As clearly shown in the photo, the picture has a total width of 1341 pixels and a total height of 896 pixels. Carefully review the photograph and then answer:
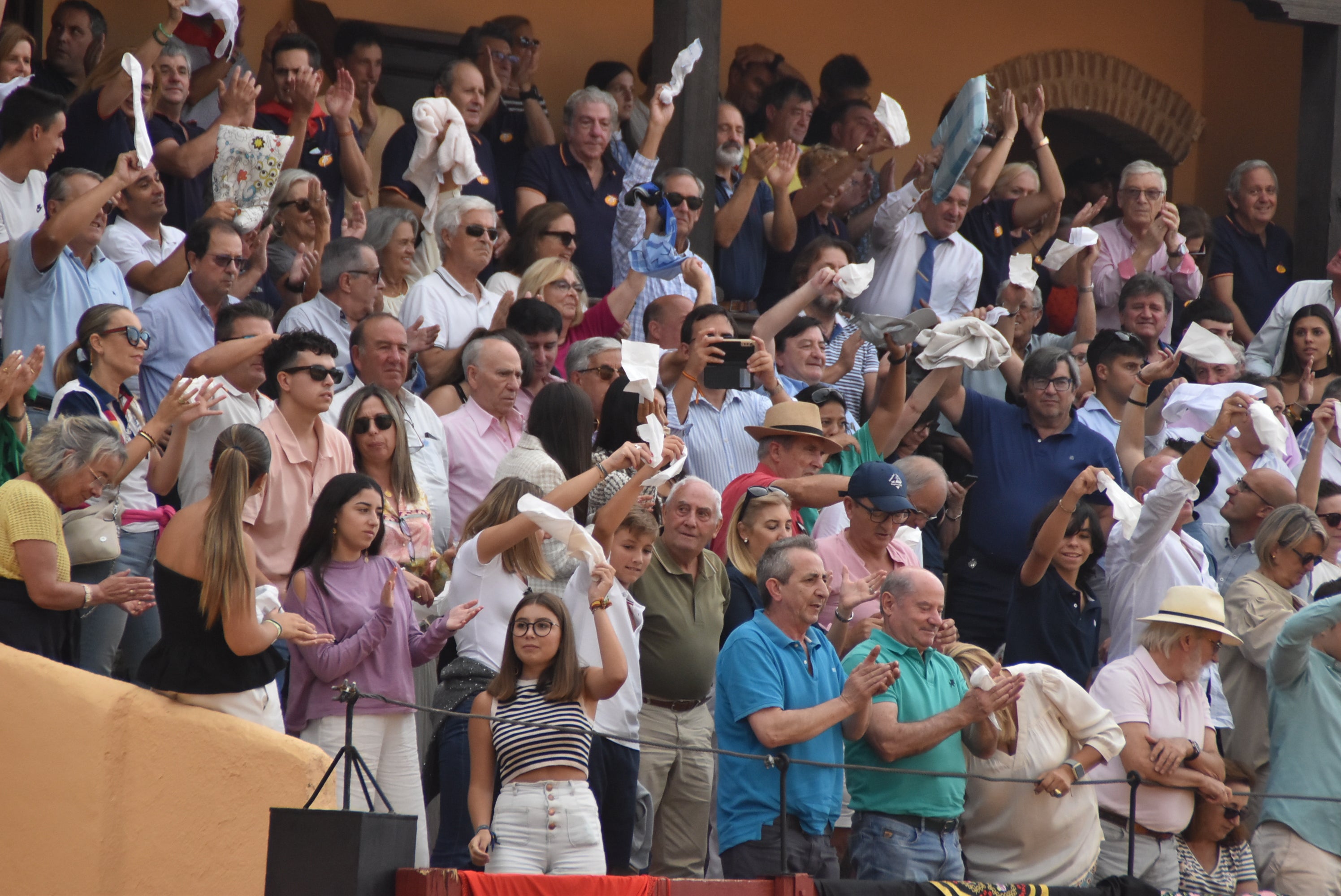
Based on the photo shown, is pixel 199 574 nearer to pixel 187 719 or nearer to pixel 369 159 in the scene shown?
pixel 187 719

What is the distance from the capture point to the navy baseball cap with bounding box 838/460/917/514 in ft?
19.9

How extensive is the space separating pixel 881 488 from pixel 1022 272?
2.98m

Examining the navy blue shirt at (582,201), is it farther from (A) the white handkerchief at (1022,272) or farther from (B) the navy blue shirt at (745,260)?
(A) the white handkerchief at (1022,272)

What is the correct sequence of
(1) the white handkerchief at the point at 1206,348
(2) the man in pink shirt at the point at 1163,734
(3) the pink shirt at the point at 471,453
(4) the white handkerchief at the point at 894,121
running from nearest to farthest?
(2) the man in pink shirt at the point at 1163,734 < (3) the pink shirt at the point at 471,453 < (1) the white handkerchief at the point at 1206,348 < (4) the white handkerchief at the point at 894,121

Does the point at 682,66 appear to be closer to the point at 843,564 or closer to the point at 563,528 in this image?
the point at 843,564

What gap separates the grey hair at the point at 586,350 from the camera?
6.96 m

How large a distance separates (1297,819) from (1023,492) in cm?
196

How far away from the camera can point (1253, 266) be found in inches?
413

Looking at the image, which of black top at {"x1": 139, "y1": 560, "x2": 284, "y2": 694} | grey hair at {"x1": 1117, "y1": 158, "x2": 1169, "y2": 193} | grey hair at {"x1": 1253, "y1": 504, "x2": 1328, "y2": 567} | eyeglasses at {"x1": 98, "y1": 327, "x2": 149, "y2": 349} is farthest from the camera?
grey hair at {"x1": 1117, "y1": 158, "x2": 1169, "y2": 193}

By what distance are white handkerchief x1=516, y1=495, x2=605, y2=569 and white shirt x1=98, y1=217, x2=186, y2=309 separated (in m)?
2.58

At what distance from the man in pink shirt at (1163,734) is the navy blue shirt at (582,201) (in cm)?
348

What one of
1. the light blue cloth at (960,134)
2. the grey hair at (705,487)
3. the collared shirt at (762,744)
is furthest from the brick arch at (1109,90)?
the collared shirt at (762,744)

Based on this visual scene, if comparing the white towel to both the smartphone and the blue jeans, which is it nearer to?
the smartphone

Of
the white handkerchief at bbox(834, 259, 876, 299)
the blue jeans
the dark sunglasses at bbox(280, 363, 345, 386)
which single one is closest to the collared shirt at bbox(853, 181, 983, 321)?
the white handkerchief at bbox(834, 259, 876, 299)
